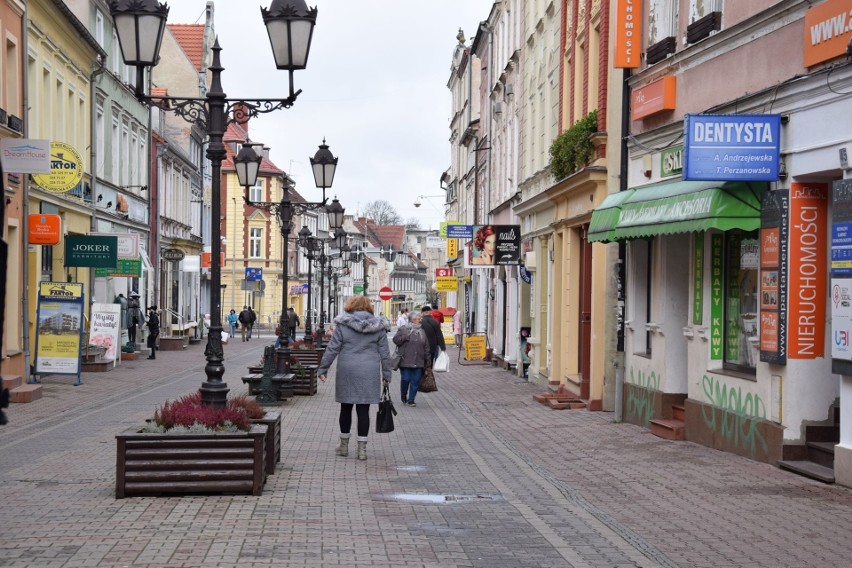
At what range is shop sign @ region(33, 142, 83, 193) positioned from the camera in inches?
969

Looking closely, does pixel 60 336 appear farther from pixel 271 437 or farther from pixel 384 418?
pixel 271 437

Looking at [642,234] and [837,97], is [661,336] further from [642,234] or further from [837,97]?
[837,97]

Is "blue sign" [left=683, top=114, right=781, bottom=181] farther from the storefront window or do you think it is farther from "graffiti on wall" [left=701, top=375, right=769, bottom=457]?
"graffiti on wall" [left=701, top=375, right=769, bottom=457]

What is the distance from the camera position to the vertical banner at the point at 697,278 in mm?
15258

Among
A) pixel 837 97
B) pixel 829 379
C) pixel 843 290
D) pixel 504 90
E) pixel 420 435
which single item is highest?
pixel 504 90

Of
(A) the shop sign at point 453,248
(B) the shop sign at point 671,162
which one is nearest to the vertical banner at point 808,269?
(B) the shop sign at point 671,162

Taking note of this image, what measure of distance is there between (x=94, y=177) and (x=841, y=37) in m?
25.9

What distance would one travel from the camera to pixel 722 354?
14797 mm

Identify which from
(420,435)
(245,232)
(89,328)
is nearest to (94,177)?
(89,328)

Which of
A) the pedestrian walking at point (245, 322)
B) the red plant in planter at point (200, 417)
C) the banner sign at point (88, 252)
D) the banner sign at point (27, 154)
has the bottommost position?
the pedestrian walking at point (245, 322)

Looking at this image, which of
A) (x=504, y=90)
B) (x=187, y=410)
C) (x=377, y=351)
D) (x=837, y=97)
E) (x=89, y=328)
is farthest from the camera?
(x=504, y=90)

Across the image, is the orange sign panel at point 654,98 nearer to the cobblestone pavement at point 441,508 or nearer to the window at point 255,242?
the cobblestone pavement at point 441,508

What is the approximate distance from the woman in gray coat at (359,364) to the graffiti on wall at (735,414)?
3836mm

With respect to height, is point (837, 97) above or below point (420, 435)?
above
